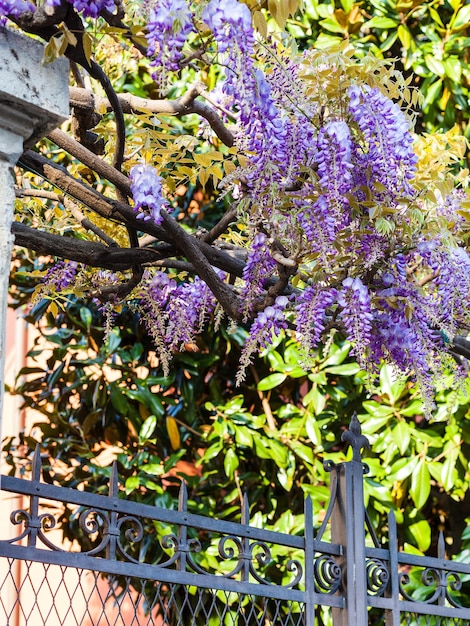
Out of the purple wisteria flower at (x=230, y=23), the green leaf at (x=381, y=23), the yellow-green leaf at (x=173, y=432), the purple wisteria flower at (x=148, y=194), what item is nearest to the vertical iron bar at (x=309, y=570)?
the purple wisteria flower at (x=148, y=194)

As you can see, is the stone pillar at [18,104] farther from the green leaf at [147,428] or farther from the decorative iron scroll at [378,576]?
the green leaf at [147,428]

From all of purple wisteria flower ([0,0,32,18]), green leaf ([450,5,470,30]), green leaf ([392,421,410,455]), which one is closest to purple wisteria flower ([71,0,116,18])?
purple wisteria flower ([0,0,32,18])

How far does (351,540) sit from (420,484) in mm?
1637

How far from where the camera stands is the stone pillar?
1.55 meters

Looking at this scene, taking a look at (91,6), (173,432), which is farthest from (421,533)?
(91,6)

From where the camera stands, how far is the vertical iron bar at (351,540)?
8.50 feet

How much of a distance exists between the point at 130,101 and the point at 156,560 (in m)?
2.46

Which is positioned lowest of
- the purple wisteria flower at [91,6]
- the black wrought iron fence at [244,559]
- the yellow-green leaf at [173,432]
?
the black wrought iron fence at [244,559]

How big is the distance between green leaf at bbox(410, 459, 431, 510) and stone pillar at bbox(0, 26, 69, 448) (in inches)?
117

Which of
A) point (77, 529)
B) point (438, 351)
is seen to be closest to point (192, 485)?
point (77, 529)

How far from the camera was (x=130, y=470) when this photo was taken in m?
4.52

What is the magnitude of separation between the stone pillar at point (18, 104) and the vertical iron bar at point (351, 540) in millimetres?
1408

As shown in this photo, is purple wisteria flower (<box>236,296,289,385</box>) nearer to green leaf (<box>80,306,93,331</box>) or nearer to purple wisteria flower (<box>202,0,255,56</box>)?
purple wisteria flower (<box>202,0,255,56</box>)

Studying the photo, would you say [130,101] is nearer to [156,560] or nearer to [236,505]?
[156,560]
